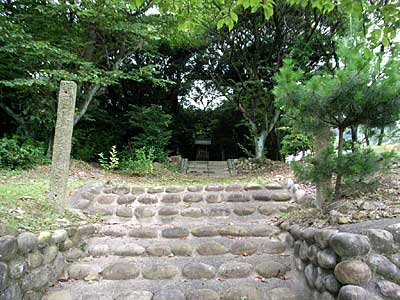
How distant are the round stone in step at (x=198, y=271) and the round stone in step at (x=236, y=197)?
139 cm

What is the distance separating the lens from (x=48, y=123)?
6.56 meters

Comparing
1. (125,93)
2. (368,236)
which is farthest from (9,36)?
(368,236)

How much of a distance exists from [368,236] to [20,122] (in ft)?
24.1

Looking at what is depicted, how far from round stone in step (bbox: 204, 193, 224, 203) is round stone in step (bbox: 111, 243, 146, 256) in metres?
1.26

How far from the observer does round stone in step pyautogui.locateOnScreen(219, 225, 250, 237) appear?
9.46ft

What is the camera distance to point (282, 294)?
2.04 meters

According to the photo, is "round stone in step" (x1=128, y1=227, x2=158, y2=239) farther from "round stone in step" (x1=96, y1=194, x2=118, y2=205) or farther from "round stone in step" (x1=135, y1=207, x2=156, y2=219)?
"round stone in step" (x1=96, y1=194, x2=118, y2=205)

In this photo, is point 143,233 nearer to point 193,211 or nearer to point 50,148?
point 193,211

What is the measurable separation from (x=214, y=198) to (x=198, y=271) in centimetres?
145

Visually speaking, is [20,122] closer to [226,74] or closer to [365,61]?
[226,74]

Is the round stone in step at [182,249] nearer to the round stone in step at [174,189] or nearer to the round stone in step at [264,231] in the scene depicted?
the round stone in step at [264,231]

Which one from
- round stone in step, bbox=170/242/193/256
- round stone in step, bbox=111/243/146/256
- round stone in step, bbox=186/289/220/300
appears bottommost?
round stone in step, bbox=186/289/220/300

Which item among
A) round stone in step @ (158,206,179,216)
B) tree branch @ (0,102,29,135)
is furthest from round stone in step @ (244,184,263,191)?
tree branch @ (0,102,29,135)

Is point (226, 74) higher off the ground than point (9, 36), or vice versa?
point (226, 74)
